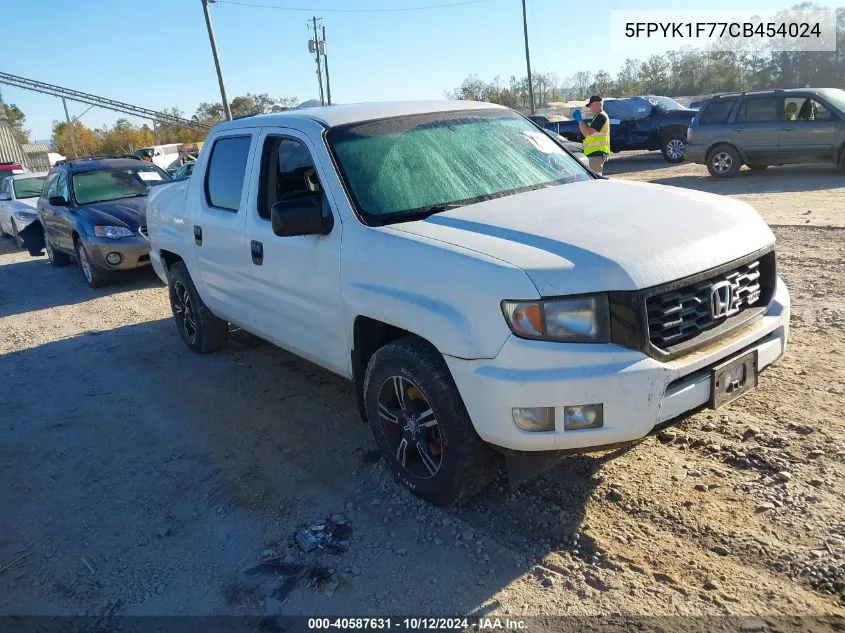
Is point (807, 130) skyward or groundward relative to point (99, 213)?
groundward

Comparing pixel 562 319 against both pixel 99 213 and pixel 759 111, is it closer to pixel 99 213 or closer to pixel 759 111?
pixel 99 213

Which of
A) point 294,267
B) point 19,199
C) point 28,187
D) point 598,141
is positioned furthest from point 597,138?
point 28,187

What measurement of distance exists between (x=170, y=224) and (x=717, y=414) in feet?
14.9

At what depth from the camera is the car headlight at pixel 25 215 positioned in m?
14.3

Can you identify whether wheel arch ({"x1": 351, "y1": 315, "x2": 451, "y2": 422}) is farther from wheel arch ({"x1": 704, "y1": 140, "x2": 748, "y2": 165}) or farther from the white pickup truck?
wheel arch ({"x1": 704, "y1": 140, "x2": 748, "y2": 165})

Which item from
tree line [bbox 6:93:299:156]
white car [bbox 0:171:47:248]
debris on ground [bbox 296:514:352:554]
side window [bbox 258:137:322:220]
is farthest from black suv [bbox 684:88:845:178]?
tree line [bbox 6:93:299:156]

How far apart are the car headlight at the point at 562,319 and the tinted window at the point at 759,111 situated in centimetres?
1309

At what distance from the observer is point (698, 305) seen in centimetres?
296

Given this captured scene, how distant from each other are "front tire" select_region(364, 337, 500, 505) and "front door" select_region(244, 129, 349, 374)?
43 cm

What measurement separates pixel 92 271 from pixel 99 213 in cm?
84

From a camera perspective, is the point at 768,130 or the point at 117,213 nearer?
the point at 117,213

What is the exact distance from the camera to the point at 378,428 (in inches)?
141

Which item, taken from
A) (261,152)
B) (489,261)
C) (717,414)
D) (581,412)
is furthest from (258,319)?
(717,414)

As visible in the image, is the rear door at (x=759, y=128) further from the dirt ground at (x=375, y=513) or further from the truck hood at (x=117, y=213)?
the truck hood at (x=117, y=213)
